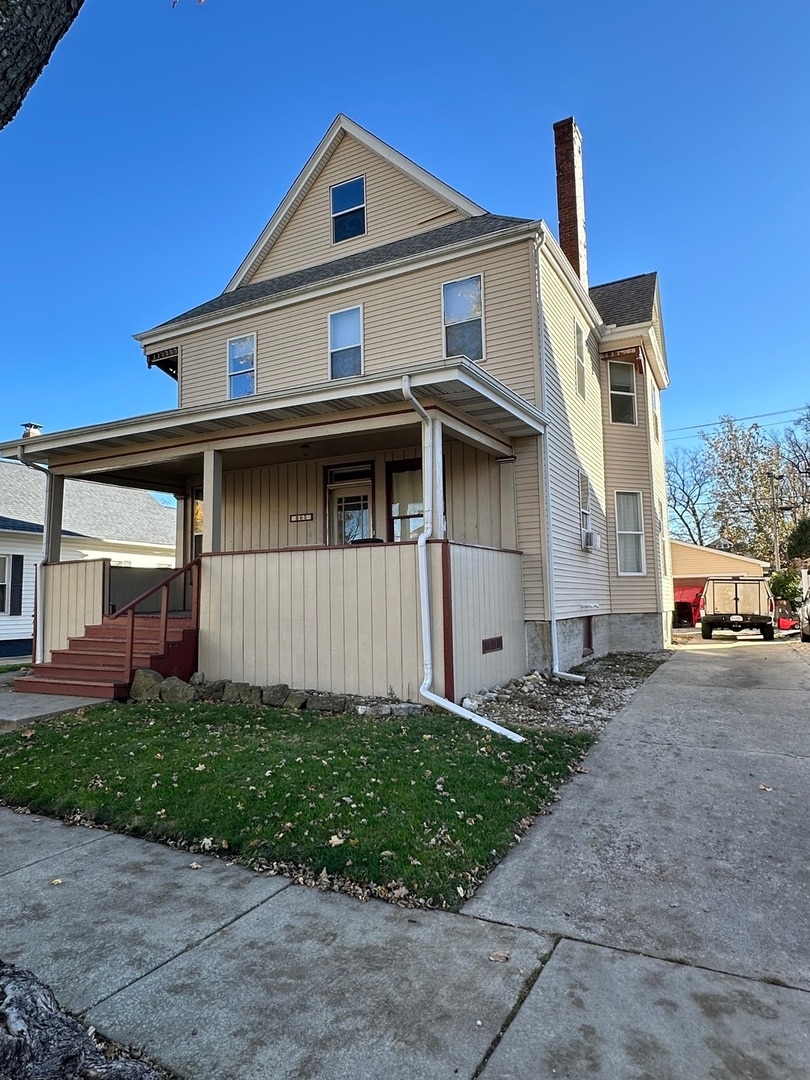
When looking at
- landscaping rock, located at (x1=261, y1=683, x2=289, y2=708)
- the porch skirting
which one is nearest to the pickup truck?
the porch skirting

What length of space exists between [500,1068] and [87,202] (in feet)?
58.1

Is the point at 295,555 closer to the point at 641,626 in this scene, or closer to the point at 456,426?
the point at 456,426

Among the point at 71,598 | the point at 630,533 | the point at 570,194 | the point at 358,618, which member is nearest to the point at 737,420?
the point at 630,533

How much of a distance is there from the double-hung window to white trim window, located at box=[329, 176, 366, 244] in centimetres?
452

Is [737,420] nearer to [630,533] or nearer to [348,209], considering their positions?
[630,533]

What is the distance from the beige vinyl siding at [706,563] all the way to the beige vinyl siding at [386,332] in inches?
811

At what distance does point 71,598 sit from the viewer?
9883 mm

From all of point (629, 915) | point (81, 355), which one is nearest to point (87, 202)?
point (81, 355)

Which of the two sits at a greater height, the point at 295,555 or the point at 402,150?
the point at 402,150

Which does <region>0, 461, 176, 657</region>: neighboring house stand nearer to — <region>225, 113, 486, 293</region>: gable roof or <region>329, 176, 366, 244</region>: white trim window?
<region>225, 113, 486, 293</region>: gable roof

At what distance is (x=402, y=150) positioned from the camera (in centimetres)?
1208

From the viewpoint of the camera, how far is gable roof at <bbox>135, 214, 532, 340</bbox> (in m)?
10.5

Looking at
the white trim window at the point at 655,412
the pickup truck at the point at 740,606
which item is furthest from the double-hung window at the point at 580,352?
the pickup truck at the point at 740,606

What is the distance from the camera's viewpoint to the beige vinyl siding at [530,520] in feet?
31.0
